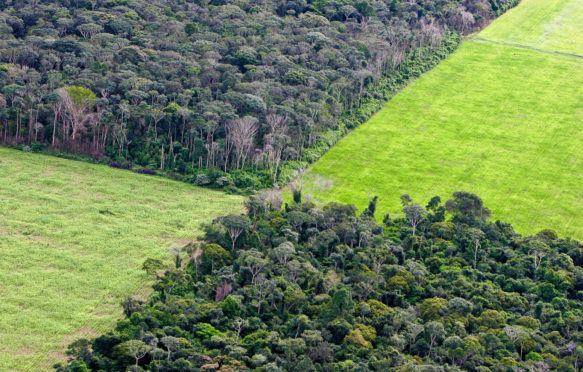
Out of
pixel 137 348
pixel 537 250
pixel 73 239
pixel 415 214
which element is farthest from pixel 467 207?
pixel 73 239

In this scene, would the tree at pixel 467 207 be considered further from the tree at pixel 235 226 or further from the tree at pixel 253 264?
the tree at pixel 253 264

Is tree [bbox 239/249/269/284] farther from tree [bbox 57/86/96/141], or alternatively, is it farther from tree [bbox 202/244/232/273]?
tree [bbox 57/86/96/141]

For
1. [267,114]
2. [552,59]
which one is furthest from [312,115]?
[552,59]

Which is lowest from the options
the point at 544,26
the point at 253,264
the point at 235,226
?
the point at 253,264

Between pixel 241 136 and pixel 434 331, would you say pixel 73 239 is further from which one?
pixel 434 331

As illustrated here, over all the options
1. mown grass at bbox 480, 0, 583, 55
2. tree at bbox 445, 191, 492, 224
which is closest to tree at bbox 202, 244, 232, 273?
tree at bbox 445, 191, 492, 224

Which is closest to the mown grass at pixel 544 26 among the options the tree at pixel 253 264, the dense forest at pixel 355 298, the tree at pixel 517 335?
the dense forest at pixel 355 298
